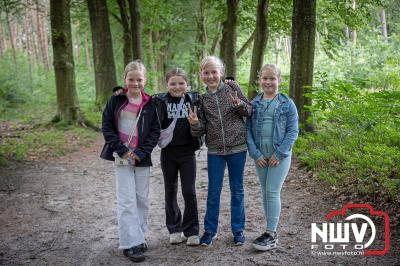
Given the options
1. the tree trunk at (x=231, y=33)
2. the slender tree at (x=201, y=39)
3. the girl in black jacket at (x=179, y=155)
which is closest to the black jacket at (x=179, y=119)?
the girl in black jacket at (x=179, y=155)

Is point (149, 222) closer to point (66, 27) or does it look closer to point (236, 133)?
point (236, 133)

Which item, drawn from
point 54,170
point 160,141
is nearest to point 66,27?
point 54,170

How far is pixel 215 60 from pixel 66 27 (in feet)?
32.3

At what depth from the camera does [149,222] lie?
595 centimetres

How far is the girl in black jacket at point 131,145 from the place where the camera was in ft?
15.3

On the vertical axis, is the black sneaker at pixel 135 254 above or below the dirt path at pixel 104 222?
above

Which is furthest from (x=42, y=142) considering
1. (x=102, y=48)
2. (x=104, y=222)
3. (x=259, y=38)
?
(x=259, y=38)

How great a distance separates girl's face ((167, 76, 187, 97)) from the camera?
4.82m

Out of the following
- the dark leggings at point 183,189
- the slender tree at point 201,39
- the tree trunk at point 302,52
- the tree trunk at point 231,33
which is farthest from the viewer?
the slender tree at point 201,39

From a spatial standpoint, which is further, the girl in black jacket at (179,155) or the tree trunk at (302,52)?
the tree trunk at (302,52)

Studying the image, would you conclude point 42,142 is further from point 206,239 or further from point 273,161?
point 273,161

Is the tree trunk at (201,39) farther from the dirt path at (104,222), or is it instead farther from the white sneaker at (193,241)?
the white sneaker at (193,241)

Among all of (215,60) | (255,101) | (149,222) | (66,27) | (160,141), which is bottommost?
(149,222)

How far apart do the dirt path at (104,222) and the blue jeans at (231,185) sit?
0.28 metres
